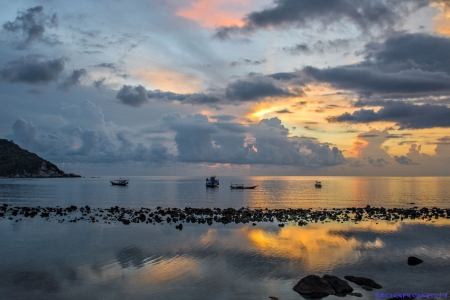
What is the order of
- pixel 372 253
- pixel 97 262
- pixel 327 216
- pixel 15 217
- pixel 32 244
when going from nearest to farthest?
pixel 97 262, pixel 372 253, pixel 32 244, pixel 15 217, pixel 327 216

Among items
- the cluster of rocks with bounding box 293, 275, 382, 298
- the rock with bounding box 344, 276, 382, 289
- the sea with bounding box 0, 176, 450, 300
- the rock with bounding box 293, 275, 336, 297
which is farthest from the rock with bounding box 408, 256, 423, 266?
the rock with bounding box 293, 275, 336, 297

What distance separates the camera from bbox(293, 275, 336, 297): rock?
20766 mm

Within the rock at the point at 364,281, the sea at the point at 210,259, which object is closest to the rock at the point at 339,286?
the sea at the point at 210,259

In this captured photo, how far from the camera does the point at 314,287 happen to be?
2112cm

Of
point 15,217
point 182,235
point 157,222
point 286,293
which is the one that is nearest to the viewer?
point 286,293

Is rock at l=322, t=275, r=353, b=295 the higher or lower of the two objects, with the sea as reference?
higher

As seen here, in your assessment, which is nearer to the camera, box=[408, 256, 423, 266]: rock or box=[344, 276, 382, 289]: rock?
box=[344, 276, 382, 289]: rock

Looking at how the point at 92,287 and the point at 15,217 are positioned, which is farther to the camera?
the point at 15,217

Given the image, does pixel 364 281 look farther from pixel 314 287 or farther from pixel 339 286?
pixel 314 287

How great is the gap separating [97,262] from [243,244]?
1484cm

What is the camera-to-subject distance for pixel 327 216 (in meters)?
59.4

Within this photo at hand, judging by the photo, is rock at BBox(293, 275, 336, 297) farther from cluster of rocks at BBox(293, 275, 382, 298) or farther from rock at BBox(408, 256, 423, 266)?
rock at BBox(408, 256, 423, 266)

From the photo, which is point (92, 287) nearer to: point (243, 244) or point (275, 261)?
point (275, 261)

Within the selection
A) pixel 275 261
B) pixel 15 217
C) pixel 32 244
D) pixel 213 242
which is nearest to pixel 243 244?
pixel 213 242
